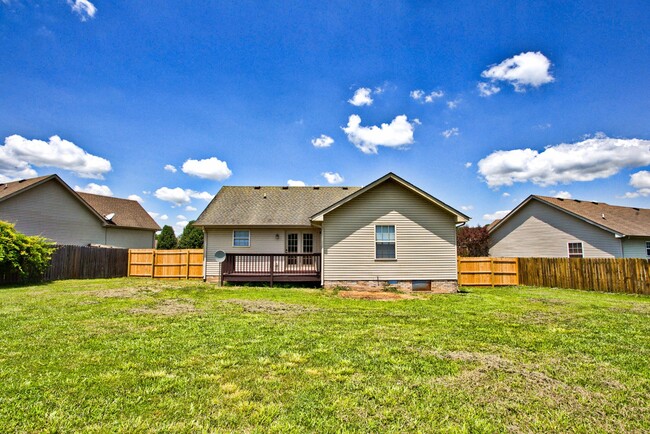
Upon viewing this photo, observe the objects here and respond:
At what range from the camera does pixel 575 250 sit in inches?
763

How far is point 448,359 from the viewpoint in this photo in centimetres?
476

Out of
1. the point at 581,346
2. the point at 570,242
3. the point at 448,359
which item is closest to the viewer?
the point at 448,359

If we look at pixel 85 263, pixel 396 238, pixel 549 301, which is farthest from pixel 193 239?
pixel 549 301

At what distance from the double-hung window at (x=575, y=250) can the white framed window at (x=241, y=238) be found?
19.1m

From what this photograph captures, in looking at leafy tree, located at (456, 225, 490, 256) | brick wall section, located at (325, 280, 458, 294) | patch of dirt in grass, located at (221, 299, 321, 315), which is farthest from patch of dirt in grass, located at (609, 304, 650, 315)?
leafy tree, located at (456, 225, 490, 256)

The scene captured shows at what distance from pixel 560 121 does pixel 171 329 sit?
18716mm

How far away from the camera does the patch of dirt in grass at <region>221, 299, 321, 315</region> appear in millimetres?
8484

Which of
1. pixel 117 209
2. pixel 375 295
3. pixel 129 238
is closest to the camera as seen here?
pixel 375 295

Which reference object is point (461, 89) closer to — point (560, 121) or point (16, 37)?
point (560, 121)

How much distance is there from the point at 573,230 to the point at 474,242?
7.92m

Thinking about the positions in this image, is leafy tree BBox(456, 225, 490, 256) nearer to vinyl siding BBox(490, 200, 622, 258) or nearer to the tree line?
vinyl siding BBox(490, 200, 622, 258)

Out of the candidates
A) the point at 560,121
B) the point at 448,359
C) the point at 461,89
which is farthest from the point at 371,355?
the point at 560,121

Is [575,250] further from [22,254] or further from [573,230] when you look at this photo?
[22,254]

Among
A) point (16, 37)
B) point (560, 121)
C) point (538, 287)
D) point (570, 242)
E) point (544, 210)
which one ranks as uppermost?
point (16, 37)
